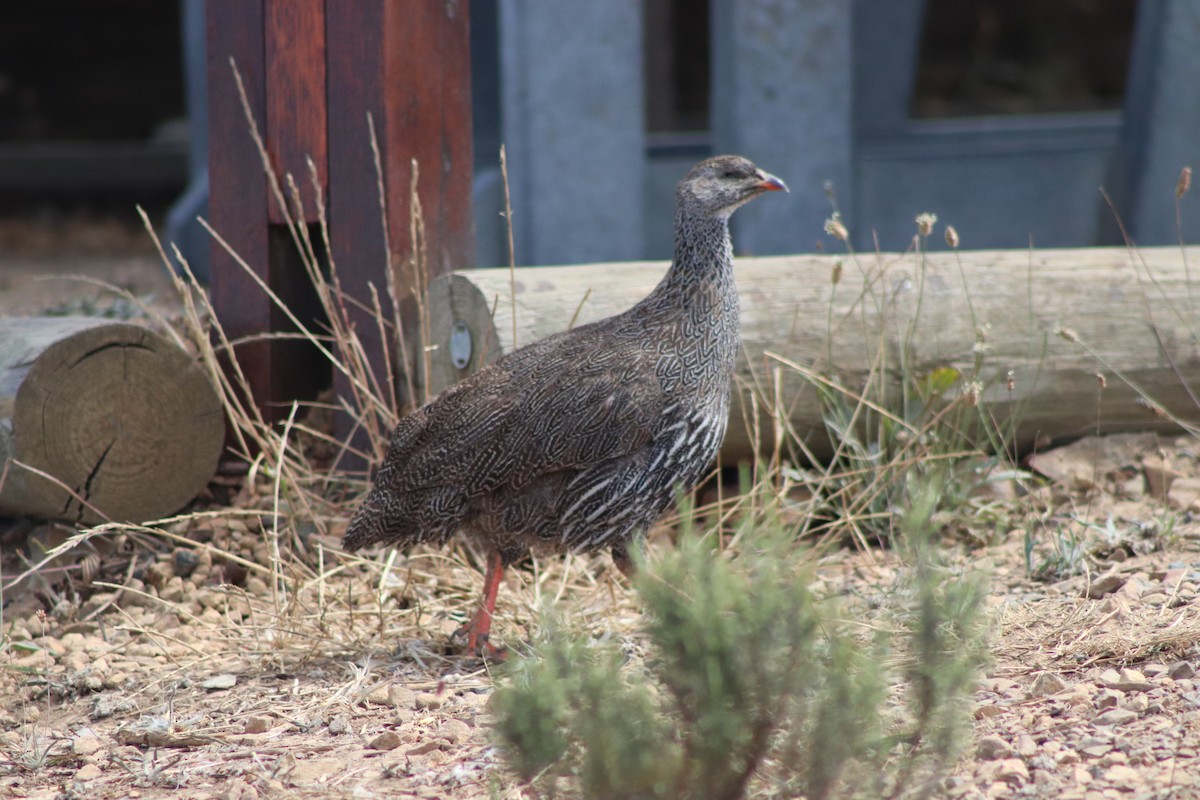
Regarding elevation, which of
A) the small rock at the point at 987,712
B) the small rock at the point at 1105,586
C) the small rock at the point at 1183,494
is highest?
the small rock at the point at 987,712

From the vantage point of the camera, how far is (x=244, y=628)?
13.2ft

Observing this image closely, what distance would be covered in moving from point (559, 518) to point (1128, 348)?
230cm

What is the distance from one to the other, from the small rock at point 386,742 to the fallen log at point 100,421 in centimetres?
155

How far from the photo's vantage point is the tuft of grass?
216cm

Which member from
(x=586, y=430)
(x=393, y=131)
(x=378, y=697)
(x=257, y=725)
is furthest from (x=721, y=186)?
(x=257, y=725)

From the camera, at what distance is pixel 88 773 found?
3.15 meters

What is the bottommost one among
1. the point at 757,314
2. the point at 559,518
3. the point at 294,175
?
the point at 559,518

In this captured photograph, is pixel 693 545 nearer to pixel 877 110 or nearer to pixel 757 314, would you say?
pixel 757 314

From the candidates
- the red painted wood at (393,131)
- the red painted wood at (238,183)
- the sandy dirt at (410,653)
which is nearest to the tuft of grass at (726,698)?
the sandy dirt at (410,653)

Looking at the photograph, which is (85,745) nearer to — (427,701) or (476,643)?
(427,701)

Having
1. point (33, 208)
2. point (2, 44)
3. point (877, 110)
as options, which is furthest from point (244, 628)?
point (2, 44)

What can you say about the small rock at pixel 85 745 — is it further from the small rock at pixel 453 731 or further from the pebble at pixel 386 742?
the small rock at pixel 453 731

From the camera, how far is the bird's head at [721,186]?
3.91 metres

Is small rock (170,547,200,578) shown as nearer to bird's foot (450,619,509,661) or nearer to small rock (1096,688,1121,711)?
bird's foot (450,619,509,661)
